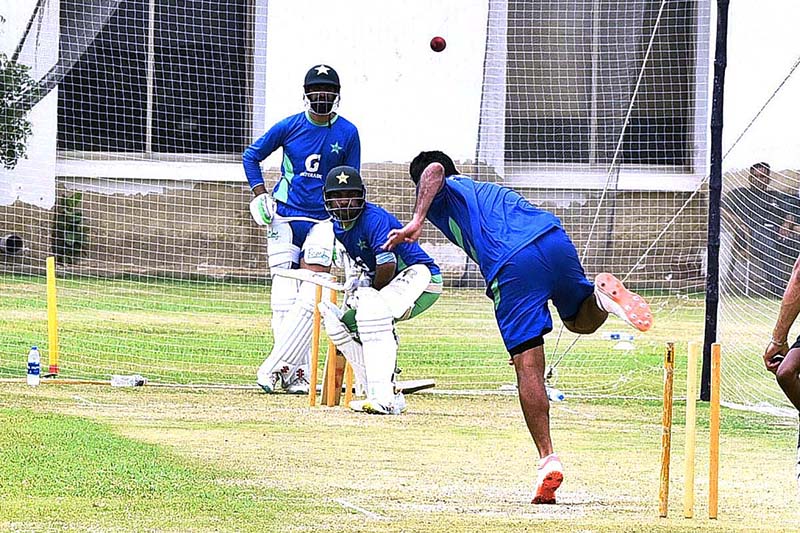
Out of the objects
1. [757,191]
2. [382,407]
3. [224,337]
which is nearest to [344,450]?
[382,407]

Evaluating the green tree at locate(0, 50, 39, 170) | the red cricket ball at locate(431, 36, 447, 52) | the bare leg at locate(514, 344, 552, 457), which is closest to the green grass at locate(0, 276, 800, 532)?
the bare leg at locate(514, 344, 552, 457)

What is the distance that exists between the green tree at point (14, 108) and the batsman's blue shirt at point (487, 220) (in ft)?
37.7

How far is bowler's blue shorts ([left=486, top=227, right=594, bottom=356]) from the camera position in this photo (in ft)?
20.5

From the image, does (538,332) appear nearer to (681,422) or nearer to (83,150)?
(681,422)

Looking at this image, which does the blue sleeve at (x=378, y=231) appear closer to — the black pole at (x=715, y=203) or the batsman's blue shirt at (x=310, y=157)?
the batsman's blue shirt at (x=310, y=157)

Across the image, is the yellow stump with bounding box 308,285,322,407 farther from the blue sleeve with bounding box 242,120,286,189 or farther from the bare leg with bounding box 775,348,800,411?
the bare leg with bounding box 775,348,800,411

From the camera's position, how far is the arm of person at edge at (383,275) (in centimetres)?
920

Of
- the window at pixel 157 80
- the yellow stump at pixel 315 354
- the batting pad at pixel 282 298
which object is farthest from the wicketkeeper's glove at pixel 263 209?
the window at pixel 157 80

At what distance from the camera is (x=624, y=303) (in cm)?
636

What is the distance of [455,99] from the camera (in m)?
18.0

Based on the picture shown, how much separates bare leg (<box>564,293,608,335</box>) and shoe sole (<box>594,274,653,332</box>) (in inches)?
7.2

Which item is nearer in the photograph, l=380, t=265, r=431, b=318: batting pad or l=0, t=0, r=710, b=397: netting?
l=380, t=265, r=431, b=318: batting pad

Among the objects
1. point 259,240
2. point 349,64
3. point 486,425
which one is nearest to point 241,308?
point 259,240

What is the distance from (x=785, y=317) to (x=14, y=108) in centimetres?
1395
